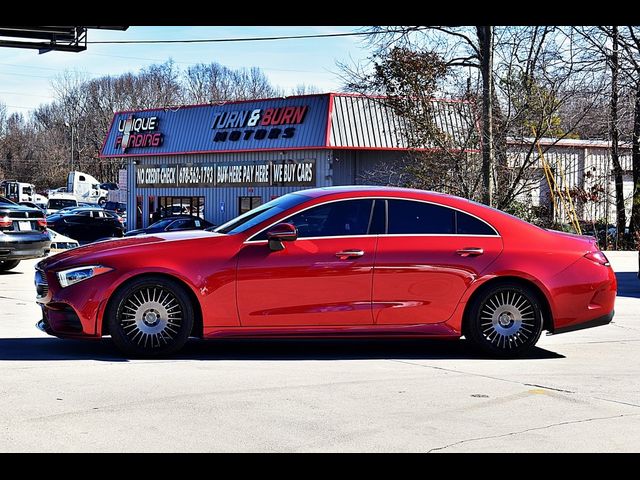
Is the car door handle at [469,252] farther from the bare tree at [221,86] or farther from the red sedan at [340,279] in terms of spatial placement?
the bare tree at [221,86]

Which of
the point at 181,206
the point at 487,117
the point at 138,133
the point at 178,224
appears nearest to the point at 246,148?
the point at 178,224

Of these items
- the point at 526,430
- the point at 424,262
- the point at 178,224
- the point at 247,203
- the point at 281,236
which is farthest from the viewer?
the point at 247,203

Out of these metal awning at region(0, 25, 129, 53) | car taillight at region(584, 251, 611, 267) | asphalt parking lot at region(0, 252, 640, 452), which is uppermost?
metal awning at region(0, 25, 129, 53)

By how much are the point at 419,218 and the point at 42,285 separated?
11.5ft

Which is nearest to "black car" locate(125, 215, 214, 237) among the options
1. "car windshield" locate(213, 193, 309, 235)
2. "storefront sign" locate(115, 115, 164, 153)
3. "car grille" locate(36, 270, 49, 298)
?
"storefront sign" locate(115, 115, 164, 153)

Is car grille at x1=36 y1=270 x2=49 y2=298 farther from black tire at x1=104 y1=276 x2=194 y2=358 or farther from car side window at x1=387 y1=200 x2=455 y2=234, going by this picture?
car side window at x1=387 y1=200 x2=455 y2=234

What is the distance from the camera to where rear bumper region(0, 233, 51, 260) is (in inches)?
695

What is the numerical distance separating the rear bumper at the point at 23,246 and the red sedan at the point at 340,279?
9.28 meters

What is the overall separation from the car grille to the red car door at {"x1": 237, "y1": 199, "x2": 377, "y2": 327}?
1.76 m

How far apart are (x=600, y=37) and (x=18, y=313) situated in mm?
25046

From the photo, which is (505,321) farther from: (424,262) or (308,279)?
(308,279)

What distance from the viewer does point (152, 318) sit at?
8.44m

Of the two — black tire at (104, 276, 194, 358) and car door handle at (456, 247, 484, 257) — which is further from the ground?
car door handle at (456, 247, 484, 257)

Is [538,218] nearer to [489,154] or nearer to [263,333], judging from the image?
[489,154]
